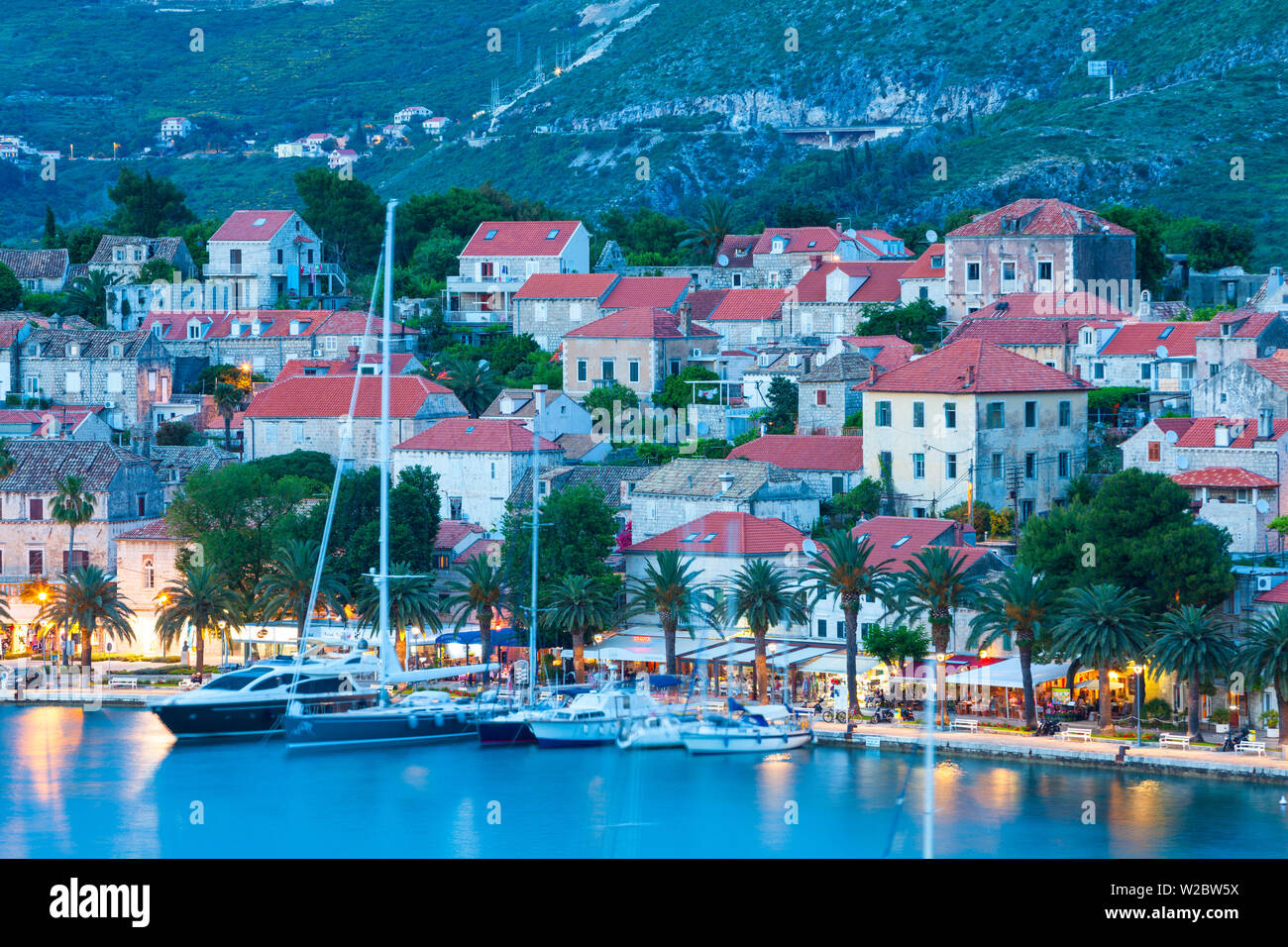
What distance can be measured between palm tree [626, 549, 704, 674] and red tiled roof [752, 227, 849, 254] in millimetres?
39773

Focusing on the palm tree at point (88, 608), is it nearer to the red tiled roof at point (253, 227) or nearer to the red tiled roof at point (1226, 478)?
the red tiled roof at point (1226, 478)

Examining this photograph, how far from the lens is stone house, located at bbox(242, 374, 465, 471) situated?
76.1 m

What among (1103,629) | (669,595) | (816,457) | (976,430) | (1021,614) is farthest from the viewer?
(816,457)

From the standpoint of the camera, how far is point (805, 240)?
317 feet

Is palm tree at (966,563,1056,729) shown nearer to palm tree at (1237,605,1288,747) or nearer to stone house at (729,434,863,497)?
palm tree at (1237,605,1288,747)

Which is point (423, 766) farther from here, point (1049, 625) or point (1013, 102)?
point (1013, 102)

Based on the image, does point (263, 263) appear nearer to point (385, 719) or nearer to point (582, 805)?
point (385, 719)

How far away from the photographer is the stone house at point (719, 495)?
61344 millimetres

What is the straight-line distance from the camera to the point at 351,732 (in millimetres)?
54625

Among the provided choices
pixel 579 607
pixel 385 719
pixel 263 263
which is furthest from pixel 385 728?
pixel 263 263

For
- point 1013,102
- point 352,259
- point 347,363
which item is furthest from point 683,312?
point 1013,102

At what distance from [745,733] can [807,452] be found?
1632cm

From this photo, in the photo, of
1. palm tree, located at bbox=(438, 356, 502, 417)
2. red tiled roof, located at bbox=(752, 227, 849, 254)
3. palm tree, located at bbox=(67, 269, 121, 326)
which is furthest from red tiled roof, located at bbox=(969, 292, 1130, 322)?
palm tree, located at bbox=(67, 269, 121, 326)

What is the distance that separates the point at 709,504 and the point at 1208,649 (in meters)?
17.7
